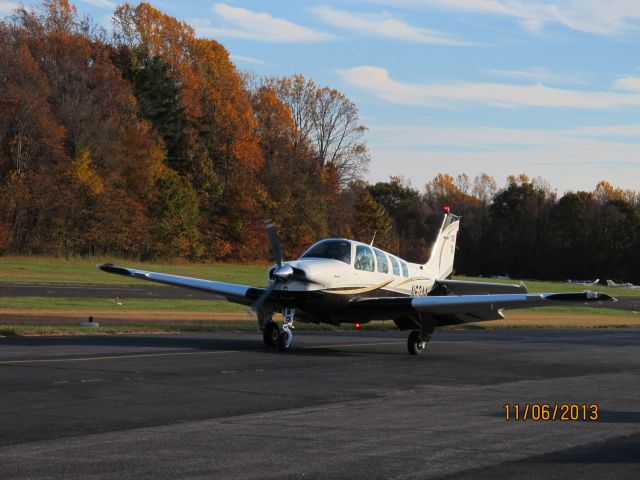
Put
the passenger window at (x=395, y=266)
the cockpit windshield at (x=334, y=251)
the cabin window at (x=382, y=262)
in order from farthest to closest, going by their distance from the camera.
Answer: the passenger window at (x=395, y=266)
the cabin window at (x=382, y=262)
the cockpit windshield at (x=334, y=251)

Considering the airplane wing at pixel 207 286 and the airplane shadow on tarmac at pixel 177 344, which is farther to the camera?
the airplane wing at pixel 207 286

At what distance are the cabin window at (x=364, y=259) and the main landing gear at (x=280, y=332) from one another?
6.65 ft

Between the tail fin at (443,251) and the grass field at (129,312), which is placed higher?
the tail fin at (443,251)

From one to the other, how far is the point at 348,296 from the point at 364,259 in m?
1.24

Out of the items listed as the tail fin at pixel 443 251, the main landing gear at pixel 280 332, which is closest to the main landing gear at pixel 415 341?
the main landing gear at pixel 280 332

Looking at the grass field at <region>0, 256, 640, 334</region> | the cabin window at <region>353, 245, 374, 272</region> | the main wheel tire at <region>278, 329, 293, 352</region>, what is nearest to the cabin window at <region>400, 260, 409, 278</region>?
the cabin window at <region>353, 245, 374, 272</region>

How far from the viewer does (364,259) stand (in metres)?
23.3

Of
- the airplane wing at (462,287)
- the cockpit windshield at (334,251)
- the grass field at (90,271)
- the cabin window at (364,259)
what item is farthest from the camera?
the grass field at (90,271)

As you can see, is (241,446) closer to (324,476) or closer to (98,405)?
(324,476)

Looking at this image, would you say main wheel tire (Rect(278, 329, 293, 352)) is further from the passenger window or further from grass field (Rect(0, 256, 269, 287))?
grass field (Rect(0, 256, 269, 287))

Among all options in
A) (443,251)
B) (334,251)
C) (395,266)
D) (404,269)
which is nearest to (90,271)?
(443,251)

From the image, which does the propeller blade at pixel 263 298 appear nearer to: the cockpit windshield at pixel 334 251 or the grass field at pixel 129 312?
the cockpit windshield at pixel 334 251

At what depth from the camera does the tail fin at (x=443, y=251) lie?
2780 cm

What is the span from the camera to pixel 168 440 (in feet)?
34.8
